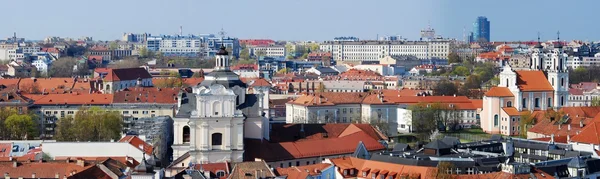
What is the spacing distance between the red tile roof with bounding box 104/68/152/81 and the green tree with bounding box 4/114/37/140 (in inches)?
822

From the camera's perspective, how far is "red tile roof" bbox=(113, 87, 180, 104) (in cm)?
5178

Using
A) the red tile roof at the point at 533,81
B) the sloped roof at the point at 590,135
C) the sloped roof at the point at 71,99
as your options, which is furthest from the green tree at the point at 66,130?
the red tile roof at the point at 533,81

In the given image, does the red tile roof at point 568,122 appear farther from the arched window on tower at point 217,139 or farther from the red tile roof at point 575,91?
the red tile roof at point 575,91

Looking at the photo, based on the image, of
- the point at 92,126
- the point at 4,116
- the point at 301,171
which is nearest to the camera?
the point at 301,171

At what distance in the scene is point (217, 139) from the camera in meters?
33.1

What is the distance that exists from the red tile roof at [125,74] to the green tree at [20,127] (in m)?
20.9

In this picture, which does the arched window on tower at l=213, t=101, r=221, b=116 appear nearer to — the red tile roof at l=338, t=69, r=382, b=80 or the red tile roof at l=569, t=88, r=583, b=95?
the red tile roof at l=569, t=88, r=583, b=95

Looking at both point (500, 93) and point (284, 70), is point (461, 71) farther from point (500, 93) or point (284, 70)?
point (500, 93)

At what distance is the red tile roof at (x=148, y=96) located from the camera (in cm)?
5178

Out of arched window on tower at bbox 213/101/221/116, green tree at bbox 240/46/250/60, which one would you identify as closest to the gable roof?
arched window on tower at bbox 213/101/221/116

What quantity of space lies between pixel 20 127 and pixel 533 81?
24320 millimetres

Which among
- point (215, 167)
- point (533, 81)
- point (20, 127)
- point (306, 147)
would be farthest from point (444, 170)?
point (533, 81)

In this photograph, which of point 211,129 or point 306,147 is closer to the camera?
point 211,129

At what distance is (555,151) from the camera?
113ft
